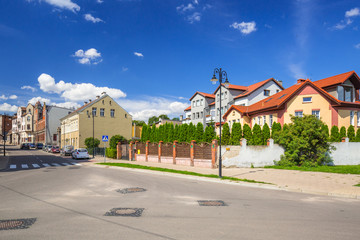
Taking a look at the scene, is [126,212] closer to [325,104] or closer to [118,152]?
[118,152]

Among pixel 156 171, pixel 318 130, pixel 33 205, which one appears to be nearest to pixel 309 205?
pixel 33 205

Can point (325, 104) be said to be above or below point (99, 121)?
above

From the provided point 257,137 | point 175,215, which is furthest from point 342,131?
point 175,215

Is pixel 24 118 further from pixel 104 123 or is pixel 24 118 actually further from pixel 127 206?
pixel 127 206

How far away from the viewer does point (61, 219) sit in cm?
662

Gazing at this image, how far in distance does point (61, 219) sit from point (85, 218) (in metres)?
0.59

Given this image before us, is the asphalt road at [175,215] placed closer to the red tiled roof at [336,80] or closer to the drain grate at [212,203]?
the drain grate at [212,203]

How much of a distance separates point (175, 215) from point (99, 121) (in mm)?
50109

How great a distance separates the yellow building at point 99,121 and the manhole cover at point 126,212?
45.0 metres

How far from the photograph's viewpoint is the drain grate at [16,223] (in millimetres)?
5957

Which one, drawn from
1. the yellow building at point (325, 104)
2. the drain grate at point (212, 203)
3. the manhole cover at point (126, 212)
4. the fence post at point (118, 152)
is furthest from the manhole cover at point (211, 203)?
the fence post at point (118, 152)

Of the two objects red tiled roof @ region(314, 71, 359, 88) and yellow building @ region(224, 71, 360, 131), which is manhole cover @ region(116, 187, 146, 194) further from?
red tiled roof @ region(314, 71, 359, 88)

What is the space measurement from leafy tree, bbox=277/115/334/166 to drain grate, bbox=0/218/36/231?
1920cm

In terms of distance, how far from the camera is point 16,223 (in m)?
6.26
